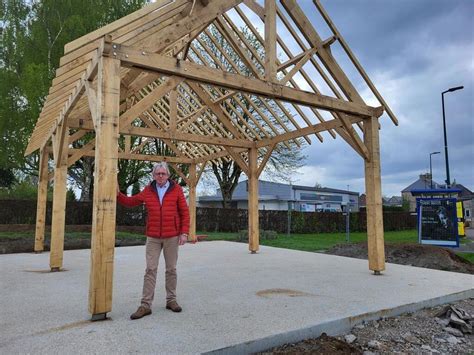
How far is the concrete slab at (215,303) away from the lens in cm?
318

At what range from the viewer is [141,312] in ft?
12.5

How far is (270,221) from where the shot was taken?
65.2 feet

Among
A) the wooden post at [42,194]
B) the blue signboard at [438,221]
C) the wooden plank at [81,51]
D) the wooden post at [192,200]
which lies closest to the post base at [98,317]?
the wooden plank at [81,51]

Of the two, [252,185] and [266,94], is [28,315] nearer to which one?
[266,94]

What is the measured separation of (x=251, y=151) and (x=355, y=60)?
3.89 metres

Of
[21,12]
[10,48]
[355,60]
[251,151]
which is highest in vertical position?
[21,12]

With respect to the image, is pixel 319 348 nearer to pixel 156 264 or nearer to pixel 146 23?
pixel 156 264

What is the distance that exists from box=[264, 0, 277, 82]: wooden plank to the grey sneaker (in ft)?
12.1

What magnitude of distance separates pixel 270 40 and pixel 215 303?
157 inches

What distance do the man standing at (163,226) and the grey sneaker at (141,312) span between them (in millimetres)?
41

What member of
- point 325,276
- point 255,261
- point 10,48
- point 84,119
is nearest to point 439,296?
point 325,276

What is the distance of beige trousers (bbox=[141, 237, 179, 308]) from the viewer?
3.95m

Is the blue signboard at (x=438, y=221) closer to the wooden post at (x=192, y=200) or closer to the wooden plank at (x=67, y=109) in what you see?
the wooden post at (x=192, y=200)

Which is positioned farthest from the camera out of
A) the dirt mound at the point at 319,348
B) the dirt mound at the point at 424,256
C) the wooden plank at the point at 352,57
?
the dirt mound at the point at 424,256
